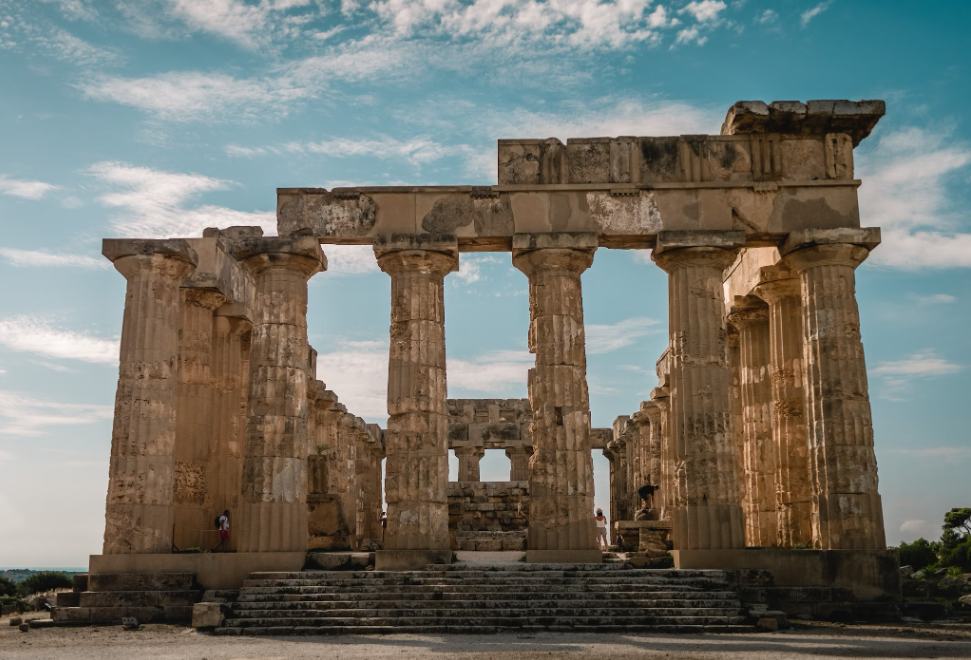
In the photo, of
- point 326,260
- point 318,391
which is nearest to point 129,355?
point 326,260

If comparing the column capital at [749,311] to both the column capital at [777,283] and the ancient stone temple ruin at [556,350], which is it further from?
the ancient stone temple ruin at [556,350]

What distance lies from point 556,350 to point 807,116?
309 inches

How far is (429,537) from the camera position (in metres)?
21.6

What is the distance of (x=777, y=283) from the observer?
25047mm

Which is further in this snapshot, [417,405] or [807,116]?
[807,116]

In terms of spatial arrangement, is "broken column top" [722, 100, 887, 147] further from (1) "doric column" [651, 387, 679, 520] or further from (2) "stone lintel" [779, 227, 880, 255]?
(1) "doric column" [651, 387, 679, 520]

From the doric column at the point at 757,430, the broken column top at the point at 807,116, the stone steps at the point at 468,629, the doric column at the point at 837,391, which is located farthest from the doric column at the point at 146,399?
the doric column at the point at 757,430

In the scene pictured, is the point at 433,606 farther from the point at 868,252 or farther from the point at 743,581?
the point at 868,252

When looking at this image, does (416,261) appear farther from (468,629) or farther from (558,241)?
(468,629)

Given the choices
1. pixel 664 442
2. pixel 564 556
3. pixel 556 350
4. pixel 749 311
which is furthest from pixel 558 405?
pixel 664 442

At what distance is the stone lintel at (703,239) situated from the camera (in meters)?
22.4

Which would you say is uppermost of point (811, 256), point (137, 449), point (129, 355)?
point (811, 256)

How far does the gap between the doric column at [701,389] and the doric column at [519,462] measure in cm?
2533

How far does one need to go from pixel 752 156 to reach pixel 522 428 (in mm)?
26667
